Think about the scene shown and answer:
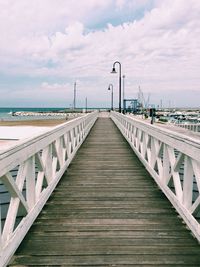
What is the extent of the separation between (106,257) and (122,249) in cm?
26

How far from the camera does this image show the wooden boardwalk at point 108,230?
11.0 feet

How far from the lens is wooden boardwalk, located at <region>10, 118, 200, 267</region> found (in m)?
3.36

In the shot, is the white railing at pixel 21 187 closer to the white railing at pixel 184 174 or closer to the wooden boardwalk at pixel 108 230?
the wooden boardwalk at pixel 108 230

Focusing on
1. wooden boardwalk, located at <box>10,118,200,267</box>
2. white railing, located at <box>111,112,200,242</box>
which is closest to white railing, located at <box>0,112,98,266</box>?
wooden boardwalk, located at <box>10,118,200,267</box>

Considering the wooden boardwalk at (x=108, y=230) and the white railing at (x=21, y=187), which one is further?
the wooden boardwalk at (x=108, y=230)

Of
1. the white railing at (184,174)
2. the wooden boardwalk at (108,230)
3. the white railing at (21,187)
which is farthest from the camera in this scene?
the white railing at (184,174)

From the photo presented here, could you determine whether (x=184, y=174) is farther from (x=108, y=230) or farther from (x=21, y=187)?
(x=21, y=187)

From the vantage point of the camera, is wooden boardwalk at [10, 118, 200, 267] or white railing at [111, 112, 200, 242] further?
white railing at [111, 112, 200, 242]

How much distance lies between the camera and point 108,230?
4.07 m

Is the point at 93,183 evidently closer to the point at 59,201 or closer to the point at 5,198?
the point at 59,201

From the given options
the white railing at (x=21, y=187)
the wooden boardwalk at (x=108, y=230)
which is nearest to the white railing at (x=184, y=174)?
the wooden boardwalk at (x=108, y=230)

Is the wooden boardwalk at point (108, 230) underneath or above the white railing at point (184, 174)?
underneath

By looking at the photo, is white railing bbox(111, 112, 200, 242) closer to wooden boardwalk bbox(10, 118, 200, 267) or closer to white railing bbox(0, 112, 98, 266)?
wooden boardwalk bbox(10, 118, 200, 267)

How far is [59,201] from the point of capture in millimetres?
5273
